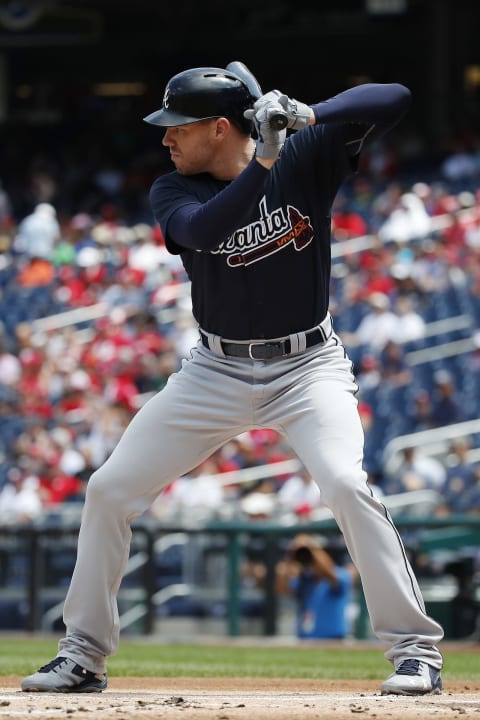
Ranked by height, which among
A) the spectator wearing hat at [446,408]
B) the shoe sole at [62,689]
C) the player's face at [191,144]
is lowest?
the shoe sole at [62,689]

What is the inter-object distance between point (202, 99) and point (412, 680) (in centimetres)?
180

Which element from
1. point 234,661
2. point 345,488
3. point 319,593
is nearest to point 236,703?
point 345,488

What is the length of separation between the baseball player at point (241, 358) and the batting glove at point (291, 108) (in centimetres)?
27

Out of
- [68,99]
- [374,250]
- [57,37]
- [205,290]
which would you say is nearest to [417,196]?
[374,250]

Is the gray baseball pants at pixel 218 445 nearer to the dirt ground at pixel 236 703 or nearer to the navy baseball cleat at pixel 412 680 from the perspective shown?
the navy baseball cleat at pixel 412 680

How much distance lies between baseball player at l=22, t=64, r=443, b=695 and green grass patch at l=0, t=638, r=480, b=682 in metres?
1.35

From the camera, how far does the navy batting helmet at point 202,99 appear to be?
13.8 ft

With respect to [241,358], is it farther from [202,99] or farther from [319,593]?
[319,593]

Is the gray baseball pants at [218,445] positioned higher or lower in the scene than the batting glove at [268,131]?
lower

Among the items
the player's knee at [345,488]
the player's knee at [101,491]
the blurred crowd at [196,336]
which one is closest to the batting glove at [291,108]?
the player's knee at [345,488]

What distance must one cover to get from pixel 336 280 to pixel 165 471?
11480 mm

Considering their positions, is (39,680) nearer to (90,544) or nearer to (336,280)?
(90,544)

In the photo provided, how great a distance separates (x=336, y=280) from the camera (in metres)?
15.6

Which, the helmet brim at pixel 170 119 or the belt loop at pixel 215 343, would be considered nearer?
the helmet brim at pixel 170 119
